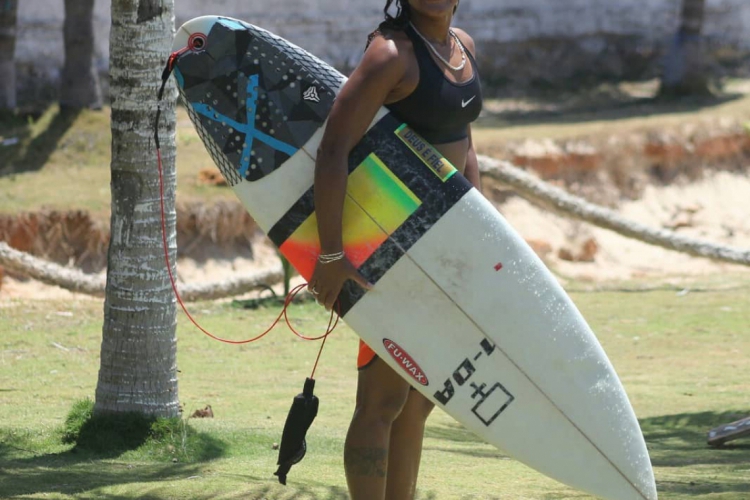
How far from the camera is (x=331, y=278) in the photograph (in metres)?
3.70

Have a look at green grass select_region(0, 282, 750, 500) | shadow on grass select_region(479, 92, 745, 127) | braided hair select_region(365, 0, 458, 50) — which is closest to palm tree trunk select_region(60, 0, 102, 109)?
green grass select_region(0, 282, 750, 500)

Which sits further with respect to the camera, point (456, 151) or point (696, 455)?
point (696, 455)

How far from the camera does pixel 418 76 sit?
A: 12.1 feet

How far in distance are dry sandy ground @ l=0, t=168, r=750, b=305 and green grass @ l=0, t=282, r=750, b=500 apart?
Answer: 4.42ft

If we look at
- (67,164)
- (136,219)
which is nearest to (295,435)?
(136,219)

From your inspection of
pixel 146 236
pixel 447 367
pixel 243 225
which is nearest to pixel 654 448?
pixel 447 367

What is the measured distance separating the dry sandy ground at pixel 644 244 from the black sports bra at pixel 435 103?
7.09m

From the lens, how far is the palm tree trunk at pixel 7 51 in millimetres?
13266

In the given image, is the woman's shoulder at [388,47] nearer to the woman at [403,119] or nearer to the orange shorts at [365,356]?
the woman at [403,119]

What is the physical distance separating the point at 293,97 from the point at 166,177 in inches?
58.8

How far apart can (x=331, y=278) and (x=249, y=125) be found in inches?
28.5

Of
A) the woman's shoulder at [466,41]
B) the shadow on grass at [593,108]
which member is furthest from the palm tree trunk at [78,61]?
the woman's shoulder at [466,41]

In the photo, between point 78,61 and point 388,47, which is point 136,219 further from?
point 78,61

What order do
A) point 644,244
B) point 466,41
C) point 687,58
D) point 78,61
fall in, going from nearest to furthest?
point 466,41 → point 78,61 → point 644,244 → point 687,58
